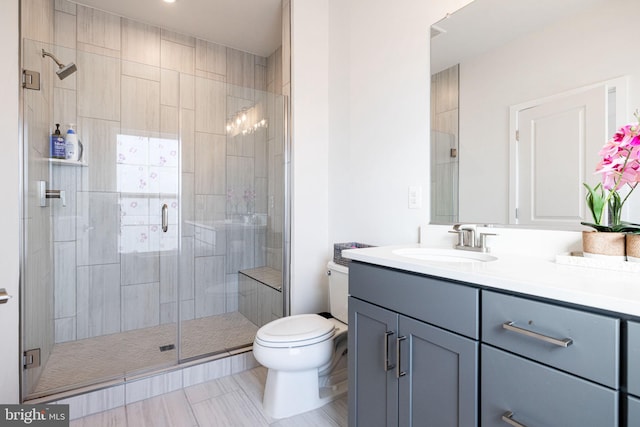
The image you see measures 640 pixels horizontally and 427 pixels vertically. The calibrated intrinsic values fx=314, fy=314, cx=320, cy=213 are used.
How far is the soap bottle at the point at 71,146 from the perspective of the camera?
7.04 ft

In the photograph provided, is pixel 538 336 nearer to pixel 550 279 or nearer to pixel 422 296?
pixel 550 279

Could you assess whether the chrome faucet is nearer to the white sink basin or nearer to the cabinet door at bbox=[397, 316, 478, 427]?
the white sink basin

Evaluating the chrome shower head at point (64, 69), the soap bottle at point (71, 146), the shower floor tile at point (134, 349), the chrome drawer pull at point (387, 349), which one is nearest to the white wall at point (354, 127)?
the shower floor tile at point (134, 349)

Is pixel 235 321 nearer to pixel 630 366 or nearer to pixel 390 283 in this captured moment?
pixel 390 283

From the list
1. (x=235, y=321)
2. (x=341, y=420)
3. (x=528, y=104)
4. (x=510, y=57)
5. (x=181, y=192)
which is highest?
(x=510, y=57)

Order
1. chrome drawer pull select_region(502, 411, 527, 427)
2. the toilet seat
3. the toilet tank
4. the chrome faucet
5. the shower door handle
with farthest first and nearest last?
the shower door handle → the toilet tank → the toilet seat → the chrome faucet → chrome drawer pull select_region(502, 411, 527, 427)

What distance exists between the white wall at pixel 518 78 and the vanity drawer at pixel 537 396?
0.71m

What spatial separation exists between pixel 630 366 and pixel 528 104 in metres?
1.05

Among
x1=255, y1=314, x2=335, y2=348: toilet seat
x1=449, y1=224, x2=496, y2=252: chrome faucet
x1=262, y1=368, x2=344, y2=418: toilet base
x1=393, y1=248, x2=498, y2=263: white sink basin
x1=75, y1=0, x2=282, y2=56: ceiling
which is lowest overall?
x1=262, y1=368, x2=344, y2=418: toilet base

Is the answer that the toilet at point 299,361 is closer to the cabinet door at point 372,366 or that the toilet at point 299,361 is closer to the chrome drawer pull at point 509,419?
the cabinet door at point 372,366

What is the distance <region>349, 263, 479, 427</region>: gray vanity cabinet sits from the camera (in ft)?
3.02

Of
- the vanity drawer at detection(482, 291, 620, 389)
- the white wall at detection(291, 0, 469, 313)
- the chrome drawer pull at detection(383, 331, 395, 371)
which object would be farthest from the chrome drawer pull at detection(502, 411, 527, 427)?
the white wall at detection(291, 0, 469, 313)

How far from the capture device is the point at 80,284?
2.31 meters

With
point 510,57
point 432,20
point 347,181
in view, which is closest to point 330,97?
point 347,181
